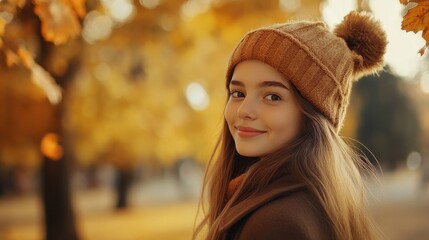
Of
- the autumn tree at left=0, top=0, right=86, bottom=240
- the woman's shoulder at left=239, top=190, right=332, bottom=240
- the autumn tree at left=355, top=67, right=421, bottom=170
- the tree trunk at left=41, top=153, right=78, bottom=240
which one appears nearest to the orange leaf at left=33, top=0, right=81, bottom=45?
the woman's shoulder at left=239, top=190, right=332, bottom=240

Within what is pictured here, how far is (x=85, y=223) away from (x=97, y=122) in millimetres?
4198

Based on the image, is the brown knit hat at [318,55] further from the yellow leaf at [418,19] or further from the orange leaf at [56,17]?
the orange leaf at [56,17]

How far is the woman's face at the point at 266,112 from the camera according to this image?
7.19 feet

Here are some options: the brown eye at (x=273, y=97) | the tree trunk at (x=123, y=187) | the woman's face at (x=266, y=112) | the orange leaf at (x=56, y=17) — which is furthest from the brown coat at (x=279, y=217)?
the tree trunk at (x=123, y=187)

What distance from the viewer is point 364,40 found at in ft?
8.16

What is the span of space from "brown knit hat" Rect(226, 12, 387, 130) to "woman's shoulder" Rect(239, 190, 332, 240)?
45 cm

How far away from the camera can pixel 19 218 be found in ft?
71.4

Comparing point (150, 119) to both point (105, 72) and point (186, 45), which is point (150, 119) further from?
point (186, 45)

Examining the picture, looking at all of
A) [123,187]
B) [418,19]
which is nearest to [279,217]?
[418,19]

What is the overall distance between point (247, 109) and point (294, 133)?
20 cm

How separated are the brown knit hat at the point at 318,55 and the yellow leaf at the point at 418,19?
281 mm

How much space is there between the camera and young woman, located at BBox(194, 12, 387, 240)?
201 cm

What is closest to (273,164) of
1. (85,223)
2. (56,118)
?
(56,118)

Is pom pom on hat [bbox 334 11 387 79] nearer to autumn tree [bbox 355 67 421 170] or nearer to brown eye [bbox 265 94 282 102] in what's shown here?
brown eye [bbox 265 94 282 102]
